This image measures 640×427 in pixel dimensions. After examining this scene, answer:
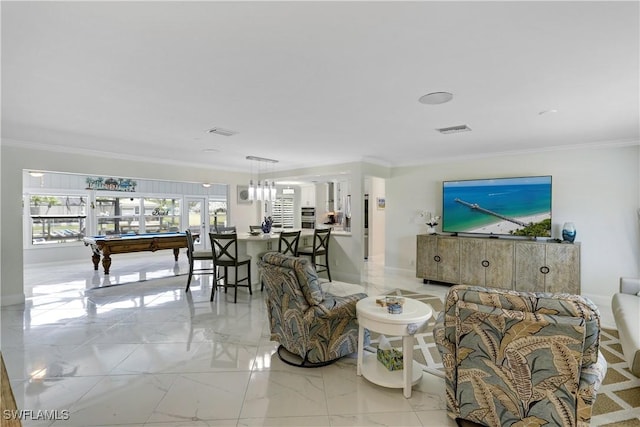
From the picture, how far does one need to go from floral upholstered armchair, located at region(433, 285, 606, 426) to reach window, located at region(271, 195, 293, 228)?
7929mm

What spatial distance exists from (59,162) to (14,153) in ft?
1.65

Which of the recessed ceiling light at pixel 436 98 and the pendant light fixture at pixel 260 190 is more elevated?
the recessed ceiling light at pixel 436 98

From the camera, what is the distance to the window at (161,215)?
381 inches

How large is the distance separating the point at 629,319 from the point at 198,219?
10546 mm

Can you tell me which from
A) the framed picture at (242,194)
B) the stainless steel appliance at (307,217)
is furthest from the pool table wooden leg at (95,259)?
the stainless steel appliance at (307,217)

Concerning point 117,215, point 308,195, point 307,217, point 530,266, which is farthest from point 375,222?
point 117,215

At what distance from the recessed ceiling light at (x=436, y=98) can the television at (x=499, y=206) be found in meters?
3.11

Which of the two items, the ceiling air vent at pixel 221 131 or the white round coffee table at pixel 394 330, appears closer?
the white round coffee table at pixel 394 330

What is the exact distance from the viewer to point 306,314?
2.57m

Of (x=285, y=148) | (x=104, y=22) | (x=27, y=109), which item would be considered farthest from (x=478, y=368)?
(x=27, y=109)

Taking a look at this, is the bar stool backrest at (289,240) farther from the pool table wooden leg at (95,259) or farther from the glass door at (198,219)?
the glass door at (198,219)

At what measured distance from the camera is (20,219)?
4527 mm

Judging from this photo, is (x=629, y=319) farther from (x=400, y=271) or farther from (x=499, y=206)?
(x=400, y=271)

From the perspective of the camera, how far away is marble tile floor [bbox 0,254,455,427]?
208 centimetres
